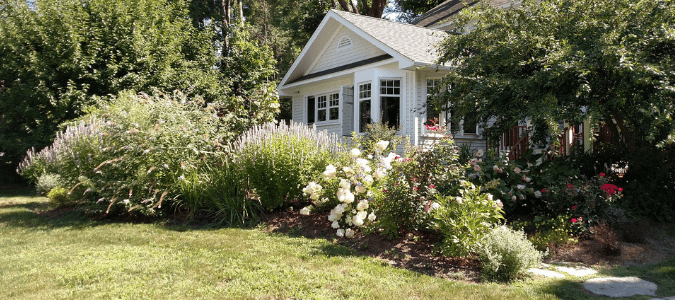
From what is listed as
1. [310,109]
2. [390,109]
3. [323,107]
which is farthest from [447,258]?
[310,109]

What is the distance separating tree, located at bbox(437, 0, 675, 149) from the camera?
5441mm

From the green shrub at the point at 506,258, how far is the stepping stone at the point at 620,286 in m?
0.53

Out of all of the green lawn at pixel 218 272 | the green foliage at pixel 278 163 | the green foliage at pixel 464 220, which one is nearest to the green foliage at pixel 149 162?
the green foliage at pixel 278 163

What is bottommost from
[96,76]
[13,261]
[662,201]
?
[13,261]

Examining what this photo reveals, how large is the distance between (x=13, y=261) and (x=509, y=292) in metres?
5.22

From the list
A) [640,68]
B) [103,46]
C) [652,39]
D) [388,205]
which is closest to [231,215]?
[388,205]

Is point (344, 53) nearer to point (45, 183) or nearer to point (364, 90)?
point (364, 90)

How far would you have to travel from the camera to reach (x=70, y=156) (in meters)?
7.57

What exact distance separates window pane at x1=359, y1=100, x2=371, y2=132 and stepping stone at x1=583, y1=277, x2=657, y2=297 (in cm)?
901

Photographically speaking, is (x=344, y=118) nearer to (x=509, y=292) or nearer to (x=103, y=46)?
(x=103, y=46)

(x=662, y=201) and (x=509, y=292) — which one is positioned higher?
(x=662, y=201)

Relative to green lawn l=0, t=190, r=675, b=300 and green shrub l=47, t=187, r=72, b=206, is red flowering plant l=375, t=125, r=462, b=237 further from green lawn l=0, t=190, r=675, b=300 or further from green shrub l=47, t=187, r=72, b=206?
green shrub l=47, t=187, r=72, b=206

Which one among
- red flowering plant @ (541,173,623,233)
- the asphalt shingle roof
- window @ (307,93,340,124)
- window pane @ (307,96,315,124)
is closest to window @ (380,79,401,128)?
the asphalt shingle roof

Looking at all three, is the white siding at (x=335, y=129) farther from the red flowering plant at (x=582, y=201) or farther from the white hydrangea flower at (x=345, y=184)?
the red flowering plant at (x=582, y=201)
